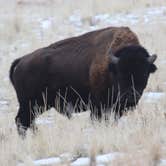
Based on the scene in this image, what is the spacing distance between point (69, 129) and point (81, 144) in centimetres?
120

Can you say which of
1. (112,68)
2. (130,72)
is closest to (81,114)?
(112,68)

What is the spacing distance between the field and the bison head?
10.5 inches

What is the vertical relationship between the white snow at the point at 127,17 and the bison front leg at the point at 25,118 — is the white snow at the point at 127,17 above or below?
below

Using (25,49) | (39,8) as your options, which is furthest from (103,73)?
(39,8)

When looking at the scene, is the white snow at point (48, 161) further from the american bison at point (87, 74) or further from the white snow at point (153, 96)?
the white snow at point (153, 96)

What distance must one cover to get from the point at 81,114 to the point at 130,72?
196 centimetres

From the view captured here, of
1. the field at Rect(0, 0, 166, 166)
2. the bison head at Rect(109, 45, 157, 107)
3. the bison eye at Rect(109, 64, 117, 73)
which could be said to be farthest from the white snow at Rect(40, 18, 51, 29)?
the bison head at Rect(109, 45, 157, 107)

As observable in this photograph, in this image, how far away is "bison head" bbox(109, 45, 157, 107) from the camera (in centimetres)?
808

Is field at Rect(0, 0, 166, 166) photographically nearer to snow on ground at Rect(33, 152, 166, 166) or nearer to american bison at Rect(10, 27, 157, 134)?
snow on ground at Rect(33, 152, 166, 166)

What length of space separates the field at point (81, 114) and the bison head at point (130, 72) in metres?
0.27

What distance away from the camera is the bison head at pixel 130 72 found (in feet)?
26.5

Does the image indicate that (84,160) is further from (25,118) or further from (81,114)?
(81,114)

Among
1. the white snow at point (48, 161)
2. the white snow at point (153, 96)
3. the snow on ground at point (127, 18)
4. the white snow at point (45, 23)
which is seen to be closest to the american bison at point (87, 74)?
the white snow at point (153, 96)

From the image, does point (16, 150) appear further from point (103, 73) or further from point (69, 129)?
point (103, 73)
